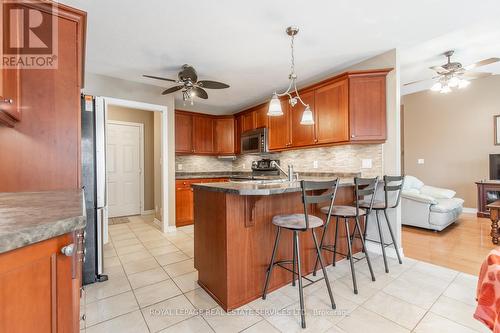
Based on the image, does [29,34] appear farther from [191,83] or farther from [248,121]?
[248,121]

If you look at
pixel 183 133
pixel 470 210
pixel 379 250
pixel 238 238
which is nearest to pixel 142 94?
pixel 183 133

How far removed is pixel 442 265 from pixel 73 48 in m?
4.08

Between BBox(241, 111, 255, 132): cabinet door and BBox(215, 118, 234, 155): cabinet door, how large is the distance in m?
0.38

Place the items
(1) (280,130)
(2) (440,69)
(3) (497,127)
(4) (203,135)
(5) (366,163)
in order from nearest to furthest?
(5) (366,163), (2) (440,69), (1) (280,130), (3) (497,127), (4) (203,135)

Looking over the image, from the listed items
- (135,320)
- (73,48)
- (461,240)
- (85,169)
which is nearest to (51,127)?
(73,48)

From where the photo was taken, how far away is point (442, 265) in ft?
8.57

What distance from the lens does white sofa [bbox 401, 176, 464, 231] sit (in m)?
3.78

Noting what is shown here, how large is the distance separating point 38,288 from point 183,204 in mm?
3860

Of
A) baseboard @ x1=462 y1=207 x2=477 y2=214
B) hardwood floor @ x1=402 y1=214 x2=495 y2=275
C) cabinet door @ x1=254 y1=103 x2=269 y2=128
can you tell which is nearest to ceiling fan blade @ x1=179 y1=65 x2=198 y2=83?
cabinet door @ x1=254 y1=103 x2=269 y2=128

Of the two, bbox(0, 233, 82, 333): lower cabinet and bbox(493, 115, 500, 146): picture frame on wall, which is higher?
bbox(493, 115, 500, 146): picture frame on wall

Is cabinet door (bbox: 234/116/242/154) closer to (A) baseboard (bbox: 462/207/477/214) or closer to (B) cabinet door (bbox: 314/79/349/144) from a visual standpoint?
(B) cabinet door (bbox: 314/79/349/144)

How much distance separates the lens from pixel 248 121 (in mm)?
4922

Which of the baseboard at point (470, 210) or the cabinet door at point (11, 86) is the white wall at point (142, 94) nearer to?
the cabinet door at point (11, 86)

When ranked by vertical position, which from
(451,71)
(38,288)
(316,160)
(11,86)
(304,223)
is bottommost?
(304,223)
